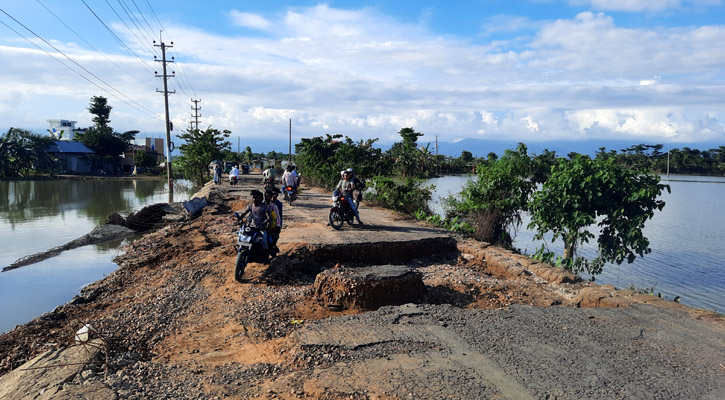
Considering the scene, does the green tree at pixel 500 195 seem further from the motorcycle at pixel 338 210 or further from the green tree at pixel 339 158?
the green tree at pixel 339 158

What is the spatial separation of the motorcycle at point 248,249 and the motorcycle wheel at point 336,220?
341cm

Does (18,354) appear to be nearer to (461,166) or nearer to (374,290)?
(374,290)

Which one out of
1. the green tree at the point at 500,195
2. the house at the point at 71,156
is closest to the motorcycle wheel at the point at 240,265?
the green tree at the point at 500,195

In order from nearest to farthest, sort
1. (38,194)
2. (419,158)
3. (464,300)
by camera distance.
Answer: (464,300)
(38,194)
(419,158)

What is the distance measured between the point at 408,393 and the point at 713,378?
105 inches

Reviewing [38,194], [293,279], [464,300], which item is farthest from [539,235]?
[38,194]

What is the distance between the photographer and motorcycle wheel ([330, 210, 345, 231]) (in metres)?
11.0

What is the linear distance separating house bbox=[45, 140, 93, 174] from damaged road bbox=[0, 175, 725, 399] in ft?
163

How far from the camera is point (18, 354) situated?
5.05 m

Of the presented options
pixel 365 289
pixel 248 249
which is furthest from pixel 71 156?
pixel 365 289

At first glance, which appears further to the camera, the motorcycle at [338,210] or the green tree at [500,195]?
the green tree at [500,195]

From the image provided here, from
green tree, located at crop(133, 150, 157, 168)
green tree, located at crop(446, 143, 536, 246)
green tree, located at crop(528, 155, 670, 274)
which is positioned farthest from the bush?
green tree, located at crop(133, 150, 157, 168)

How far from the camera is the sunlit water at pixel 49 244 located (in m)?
9.02

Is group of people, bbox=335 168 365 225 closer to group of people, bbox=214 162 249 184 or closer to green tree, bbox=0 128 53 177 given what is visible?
group of people, bbox=214 162 249 184
